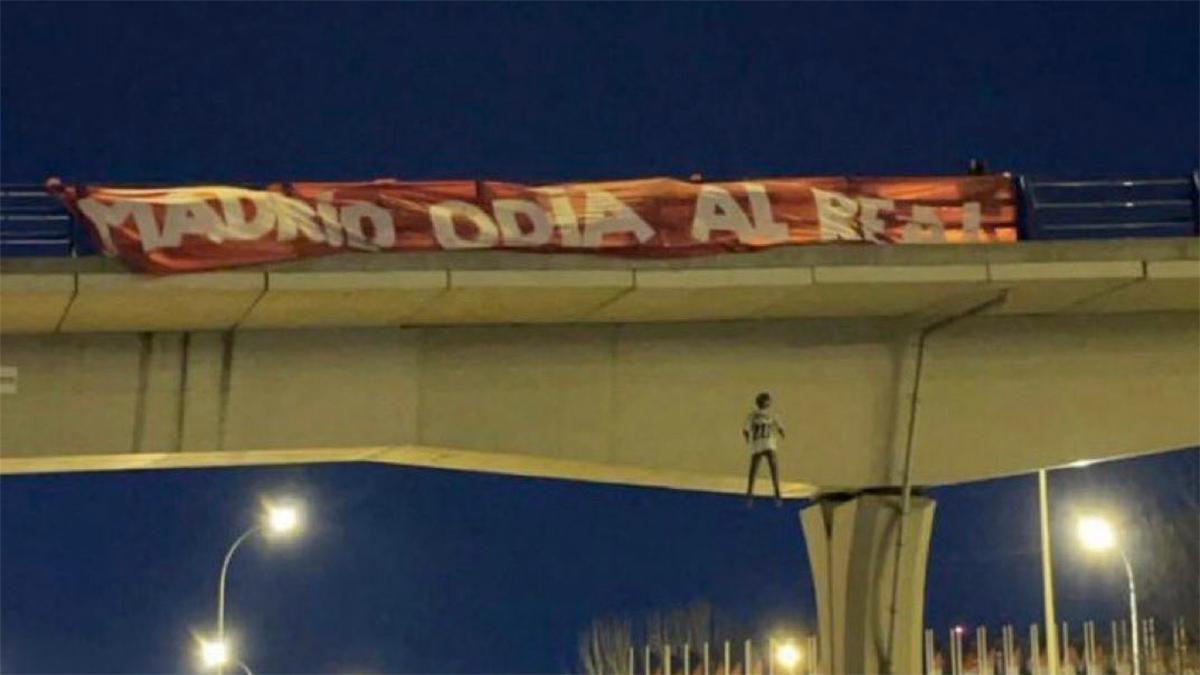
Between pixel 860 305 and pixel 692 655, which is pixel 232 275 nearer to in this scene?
pixel 860 305

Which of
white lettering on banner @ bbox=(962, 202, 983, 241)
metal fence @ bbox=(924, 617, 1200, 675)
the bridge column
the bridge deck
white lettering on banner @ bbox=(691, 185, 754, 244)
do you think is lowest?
the bridge column

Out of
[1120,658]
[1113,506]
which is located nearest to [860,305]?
[1113,506]

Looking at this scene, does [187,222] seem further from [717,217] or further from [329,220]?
[717,217]

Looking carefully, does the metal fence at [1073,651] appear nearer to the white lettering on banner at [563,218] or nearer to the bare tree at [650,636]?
the bare tree at [650,636]

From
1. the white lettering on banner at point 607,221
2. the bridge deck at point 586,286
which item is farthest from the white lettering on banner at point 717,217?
the white lettering on banner at point 607,221

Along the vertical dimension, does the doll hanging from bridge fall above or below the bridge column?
above

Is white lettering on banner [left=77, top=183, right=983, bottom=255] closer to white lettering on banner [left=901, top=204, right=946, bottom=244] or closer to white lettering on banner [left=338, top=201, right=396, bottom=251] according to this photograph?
white lettering on banner [left=338, top=201, right=396, bottom=251]

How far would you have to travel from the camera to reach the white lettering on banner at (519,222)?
20.5 meters

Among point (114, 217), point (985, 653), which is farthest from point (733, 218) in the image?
point (985, 653)

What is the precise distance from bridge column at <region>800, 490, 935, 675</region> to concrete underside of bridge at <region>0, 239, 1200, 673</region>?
0.03m

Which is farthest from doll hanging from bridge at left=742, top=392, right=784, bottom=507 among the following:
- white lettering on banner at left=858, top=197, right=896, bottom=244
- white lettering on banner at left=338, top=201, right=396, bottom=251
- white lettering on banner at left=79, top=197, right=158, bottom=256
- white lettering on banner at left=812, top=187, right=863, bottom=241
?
white lettering on banner at left=79, top=197, right=158, bottom=256

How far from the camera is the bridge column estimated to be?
73.6 feet

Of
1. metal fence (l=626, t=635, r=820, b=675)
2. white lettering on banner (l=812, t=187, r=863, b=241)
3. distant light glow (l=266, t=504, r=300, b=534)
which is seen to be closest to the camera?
white lettering on banner (l=812, t=187, r=863, b=241)

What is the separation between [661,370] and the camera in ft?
72.5
